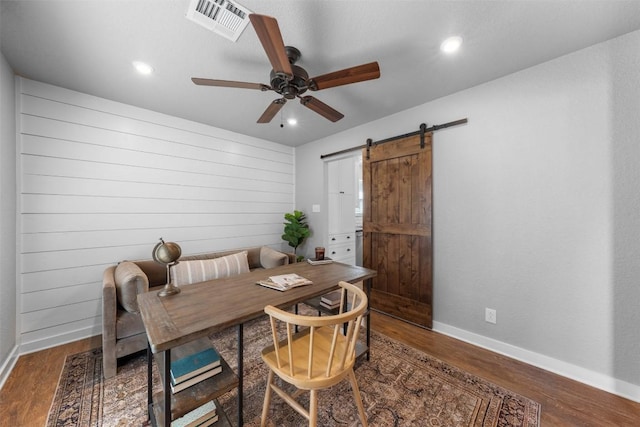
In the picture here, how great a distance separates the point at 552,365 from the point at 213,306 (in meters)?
2.66

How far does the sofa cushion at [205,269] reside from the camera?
94.6 inches

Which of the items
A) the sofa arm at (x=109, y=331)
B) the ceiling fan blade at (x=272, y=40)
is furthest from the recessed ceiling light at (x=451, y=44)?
the sofa arm at (x=109, y=331)

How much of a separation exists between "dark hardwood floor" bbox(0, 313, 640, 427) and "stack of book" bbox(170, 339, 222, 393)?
1.04 metres

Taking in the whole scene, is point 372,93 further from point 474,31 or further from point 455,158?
point 455,158

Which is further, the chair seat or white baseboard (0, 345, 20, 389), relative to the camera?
white baseboard (0, 345, 20, 389)

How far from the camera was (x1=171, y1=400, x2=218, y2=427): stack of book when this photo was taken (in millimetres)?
1217

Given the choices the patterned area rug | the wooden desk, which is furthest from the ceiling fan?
the patterned area rug

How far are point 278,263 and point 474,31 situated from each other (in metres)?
2.95

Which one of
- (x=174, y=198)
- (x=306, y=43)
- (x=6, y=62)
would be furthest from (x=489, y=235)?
(x=6, y=62)

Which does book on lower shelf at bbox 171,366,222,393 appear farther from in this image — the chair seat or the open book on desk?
the open book on desk

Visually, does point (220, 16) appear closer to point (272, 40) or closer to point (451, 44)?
point (272, 40)

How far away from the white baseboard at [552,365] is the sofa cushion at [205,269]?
8.08ft

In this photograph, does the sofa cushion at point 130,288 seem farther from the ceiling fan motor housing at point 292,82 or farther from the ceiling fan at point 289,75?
the ceiling fan motor housing at point 292,82

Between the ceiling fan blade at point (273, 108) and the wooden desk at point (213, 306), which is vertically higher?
the ceiling fan blade at point (273, 108)
